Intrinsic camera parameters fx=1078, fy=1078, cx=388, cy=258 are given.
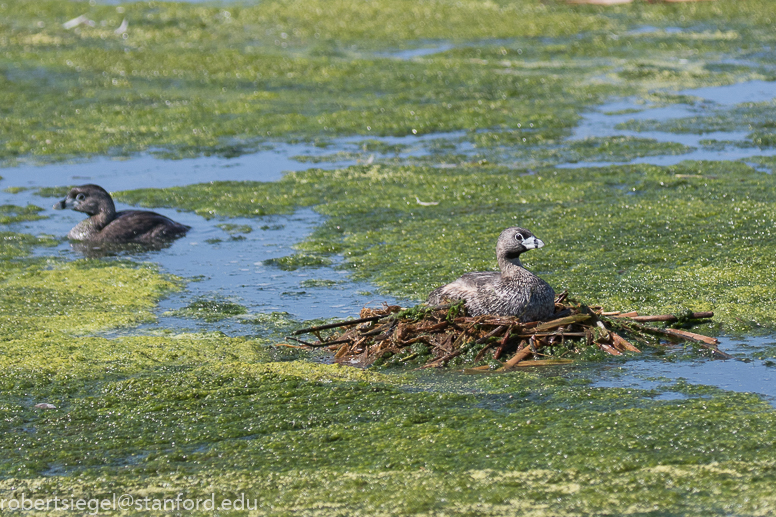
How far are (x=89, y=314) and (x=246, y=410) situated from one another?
2.63m

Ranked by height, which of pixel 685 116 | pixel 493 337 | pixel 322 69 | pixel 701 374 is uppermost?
pixel 322 69

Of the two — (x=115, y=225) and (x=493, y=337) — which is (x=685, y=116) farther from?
(x=493, y=337)

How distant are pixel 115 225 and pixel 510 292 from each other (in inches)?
198

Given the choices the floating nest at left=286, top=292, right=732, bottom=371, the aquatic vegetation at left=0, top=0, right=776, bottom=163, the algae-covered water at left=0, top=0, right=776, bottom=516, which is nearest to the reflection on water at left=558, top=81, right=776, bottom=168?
the algae-covered water at left=0, top=0, right=776, bottom=516

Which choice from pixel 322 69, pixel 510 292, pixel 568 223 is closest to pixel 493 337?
pixel 510 292

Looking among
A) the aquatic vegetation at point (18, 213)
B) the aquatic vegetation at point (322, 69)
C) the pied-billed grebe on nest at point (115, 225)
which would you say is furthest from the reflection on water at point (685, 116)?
the aquatic vegetation at point (18, 213)

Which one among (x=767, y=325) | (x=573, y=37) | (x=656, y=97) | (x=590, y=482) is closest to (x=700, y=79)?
(x=656, y=97)

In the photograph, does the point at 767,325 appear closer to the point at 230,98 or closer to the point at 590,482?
the point at 590,482

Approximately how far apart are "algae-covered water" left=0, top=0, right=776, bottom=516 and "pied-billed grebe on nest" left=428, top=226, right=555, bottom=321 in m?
0.50

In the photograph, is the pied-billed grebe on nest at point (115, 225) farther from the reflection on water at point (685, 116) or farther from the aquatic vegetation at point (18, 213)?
the reflection on water at point (685, 116)

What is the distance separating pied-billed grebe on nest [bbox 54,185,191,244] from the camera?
34.0ft

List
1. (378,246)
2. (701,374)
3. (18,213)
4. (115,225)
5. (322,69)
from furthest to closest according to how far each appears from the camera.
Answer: (322,69) < (18,213) < (115,225) < (378,246) < (701,374)

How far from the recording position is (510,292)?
6.95m

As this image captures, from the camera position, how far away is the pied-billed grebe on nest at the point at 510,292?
6.92m
